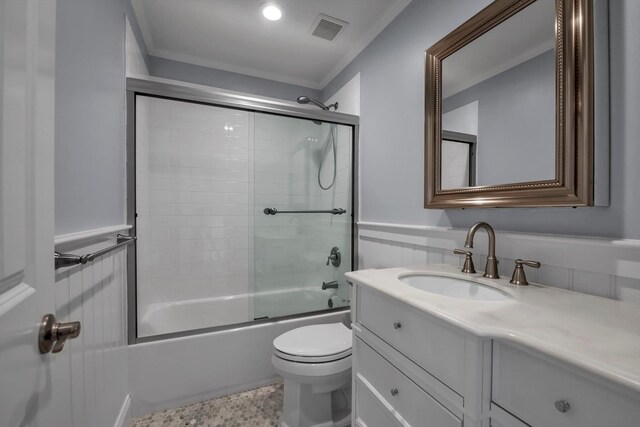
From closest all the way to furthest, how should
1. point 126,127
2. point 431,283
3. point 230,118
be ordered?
point 431,283 → point 126,127 → point 230,118

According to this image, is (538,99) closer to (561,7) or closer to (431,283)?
(561,7)

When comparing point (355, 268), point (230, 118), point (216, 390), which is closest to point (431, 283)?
point (355, 268)

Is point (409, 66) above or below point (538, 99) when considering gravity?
above

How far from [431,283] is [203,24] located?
7.19 feet

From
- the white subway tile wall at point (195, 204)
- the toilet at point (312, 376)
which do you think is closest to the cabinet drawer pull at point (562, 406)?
the toilet at point (312, 376)

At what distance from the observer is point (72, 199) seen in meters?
0.85

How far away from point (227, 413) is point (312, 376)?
0.63 m

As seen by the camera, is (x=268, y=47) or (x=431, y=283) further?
(x=268, y=47)

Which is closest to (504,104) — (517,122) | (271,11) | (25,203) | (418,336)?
(517,122)

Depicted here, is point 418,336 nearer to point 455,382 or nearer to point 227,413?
point 455,382

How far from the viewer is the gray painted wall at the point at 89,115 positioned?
2.64 ft

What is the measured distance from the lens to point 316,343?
1385 mm

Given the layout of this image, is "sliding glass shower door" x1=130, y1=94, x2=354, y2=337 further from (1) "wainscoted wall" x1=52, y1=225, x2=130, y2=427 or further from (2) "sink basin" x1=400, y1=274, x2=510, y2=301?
(2) "sink basin" x1=400, y1=274, x2=510, y2=301

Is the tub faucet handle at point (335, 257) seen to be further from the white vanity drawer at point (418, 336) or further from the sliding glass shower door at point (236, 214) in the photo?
the white vanity drawer at point (418, 336)
